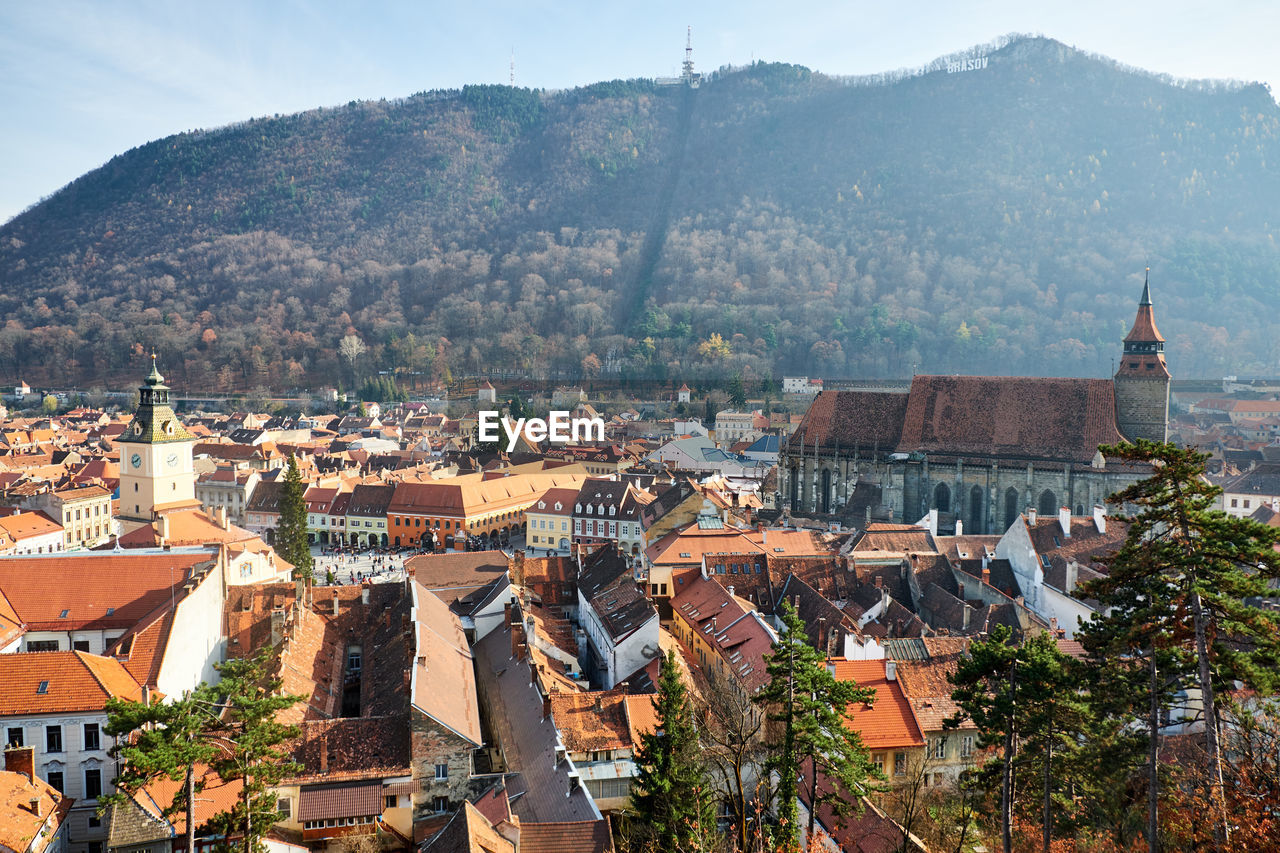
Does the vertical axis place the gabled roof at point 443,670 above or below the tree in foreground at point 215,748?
below

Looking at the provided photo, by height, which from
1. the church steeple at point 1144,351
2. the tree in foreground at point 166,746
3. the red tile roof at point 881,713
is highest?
the church steeple at point 1144,351

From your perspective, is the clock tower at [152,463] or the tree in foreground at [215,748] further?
the clock tower at [152,463]

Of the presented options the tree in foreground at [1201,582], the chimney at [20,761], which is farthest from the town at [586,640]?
the tree in foreground at [1201,582]

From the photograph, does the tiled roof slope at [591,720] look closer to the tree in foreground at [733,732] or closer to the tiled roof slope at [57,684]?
the tree in foreground at [733,732]

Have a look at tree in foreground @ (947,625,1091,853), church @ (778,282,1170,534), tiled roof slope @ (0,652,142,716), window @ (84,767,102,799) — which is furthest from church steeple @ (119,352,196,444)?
tree in foreground @ (947,625,1091,853)

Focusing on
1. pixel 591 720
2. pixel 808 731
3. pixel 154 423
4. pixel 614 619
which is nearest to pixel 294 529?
pixel 154 423

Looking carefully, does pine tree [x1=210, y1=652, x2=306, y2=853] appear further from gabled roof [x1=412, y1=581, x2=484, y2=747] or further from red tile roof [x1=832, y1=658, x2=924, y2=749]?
red tile roof [x1=832, y1=658, x2=924, y2=749]
